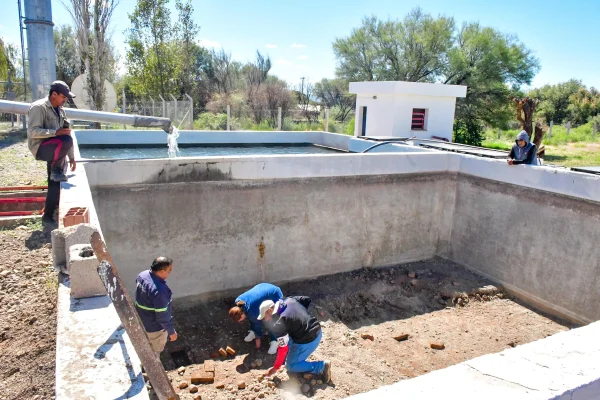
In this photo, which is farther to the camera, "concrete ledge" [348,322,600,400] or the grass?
the grass

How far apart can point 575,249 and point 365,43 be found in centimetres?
2238

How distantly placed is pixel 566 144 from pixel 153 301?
1213 inches

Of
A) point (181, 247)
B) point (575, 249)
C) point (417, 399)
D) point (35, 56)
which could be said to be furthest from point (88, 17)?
point (417, 399)

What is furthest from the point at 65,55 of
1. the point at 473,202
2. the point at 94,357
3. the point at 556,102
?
the point at 556,102

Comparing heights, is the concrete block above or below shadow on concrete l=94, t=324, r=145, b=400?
above

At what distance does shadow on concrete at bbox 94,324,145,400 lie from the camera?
2117mm

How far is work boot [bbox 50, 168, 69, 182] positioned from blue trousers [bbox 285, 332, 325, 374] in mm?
3493

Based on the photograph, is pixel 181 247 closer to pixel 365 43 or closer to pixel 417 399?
pixel 417 399

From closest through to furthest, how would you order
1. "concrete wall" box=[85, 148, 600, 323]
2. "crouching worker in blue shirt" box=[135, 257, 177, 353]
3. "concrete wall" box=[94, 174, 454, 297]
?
"crouching worker in blue shirt" box=[135, 257, 177, 353] → "concrete wall" box=[94, 174, 454, 297] → "concrete wall" box=[85, 148, 600, 323]

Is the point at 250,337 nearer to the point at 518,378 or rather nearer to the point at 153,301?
the point at 153,301

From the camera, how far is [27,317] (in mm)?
3613

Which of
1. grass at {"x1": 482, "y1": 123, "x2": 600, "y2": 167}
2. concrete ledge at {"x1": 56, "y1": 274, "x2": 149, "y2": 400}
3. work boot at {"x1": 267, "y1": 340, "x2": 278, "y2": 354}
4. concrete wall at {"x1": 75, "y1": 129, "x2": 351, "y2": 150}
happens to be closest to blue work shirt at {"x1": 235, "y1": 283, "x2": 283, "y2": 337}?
work boot at {"x1": 267, "y1": 340, "x2": 278, "y2": 354}

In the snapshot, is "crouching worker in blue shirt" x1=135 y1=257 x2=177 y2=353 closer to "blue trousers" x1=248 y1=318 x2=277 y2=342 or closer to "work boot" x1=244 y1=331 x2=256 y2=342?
"blue trousers" x1=248 y1=318 x2=277 y2=342

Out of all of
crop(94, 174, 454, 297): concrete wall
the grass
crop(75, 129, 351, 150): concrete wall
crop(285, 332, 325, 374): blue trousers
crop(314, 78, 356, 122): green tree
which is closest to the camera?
crop(285, 332, 325, 374): blue trousers
